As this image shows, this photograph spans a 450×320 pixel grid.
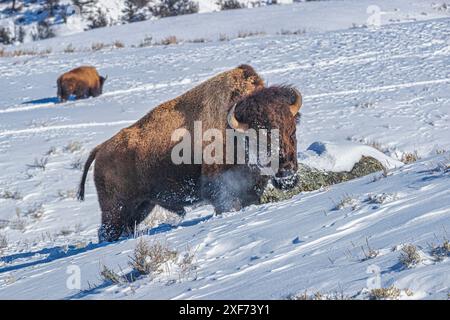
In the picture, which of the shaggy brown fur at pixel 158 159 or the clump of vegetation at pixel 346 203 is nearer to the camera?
the clump of vegetation at pixel 346 203

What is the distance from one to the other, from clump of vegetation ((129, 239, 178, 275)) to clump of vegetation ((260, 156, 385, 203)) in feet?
11.9

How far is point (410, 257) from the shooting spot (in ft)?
12.9

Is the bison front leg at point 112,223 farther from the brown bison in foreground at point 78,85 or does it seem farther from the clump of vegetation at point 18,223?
the brown bison in foreground at point 78,85

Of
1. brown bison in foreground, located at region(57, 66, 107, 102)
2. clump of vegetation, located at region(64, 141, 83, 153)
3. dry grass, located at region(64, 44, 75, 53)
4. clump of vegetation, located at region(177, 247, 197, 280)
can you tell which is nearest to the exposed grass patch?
clump of vegetation, located at region(177, 247, 197, 280)

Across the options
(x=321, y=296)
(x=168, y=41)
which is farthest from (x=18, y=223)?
(x=168, y=41)

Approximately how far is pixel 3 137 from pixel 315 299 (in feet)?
39.2

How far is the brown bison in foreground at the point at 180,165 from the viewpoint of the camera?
23.7 ft

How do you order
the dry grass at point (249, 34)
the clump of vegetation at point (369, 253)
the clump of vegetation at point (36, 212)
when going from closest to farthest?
the clump of vegetation at point (369, 253) → the clump of vegetation at point (36, 212) → the dry grass at point (249, 34)

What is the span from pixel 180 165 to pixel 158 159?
25 centimetres

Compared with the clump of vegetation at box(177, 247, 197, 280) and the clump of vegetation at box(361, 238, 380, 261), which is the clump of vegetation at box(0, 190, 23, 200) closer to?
the clump of vegetation at box(177, 247, 197, 280)

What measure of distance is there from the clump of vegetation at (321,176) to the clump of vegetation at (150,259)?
3.62 metres

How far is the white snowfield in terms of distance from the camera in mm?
4309

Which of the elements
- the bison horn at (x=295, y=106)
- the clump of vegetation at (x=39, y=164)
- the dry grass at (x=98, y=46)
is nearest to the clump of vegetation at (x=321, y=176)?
the bison horn at (x=295, y=106)

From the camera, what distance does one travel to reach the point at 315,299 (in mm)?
3594
